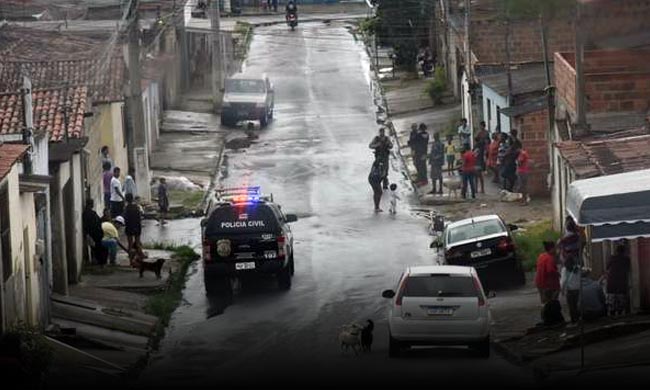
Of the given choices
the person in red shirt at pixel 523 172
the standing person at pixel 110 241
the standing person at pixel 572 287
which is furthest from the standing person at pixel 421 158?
the standing person at pixel 572 287

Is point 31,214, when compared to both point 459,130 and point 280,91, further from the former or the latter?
point 280,91

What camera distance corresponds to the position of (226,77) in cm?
6372

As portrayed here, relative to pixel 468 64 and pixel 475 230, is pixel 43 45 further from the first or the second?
pixel 475 230

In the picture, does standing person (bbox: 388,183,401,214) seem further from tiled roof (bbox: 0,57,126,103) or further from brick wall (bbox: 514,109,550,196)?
tiled roof (bbox: 0,57,126,103)

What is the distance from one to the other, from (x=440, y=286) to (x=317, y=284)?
8450 mm

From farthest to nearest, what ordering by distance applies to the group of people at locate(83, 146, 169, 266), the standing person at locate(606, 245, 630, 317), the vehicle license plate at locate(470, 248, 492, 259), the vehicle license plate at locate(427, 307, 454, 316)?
1. the group of people at locate(83, 146, 169, 266)
2. the vehicle license plate at locate(470, 248, 492, 259)
3. the standing person at locate(606, 245, 630, 317)
4. the vehicle license plate at locate(427, 307, 454, 316)

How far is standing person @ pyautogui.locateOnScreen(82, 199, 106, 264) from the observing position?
34219 millimetres

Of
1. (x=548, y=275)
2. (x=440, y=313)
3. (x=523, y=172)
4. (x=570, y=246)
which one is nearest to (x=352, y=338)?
(x=440, y=313)

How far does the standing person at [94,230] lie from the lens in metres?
34.2

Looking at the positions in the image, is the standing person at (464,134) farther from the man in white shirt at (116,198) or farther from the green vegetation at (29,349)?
the green vegetation at (29,349)

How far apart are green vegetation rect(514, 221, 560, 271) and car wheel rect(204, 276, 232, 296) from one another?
18.3 ft

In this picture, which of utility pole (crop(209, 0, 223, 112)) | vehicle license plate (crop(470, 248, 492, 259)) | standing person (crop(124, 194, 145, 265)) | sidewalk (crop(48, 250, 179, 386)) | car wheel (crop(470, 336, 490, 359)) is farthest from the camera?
utility pole (crop(209, 0, 223, 112))

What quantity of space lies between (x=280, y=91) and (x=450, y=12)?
7.20 metres

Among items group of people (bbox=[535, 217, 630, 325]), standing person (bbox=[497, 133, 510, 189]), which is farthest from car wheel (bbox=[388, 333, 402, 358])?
standing person (bbox=[497, 133, 510, 189])
